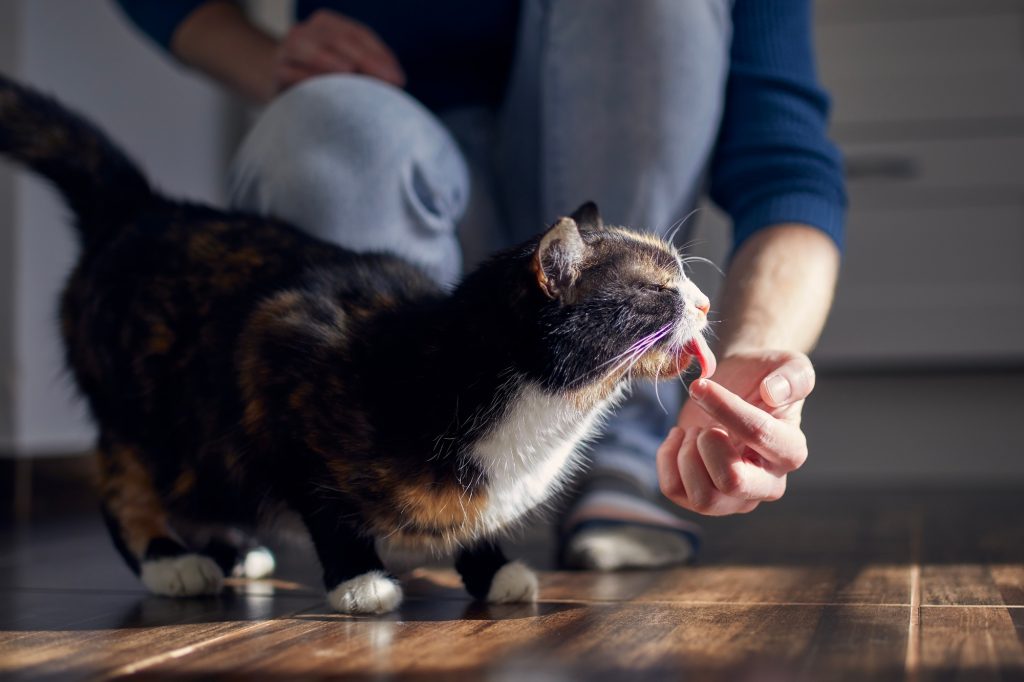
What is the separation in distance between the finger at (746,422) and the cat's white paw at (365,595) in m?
0.31

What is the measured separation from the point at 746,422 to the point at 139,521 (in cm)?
62

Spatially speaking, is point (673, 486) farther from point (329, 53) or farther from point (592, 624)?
point (329, 53)

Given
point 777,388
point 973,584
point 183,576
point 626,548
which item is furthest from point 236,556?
point 973,584

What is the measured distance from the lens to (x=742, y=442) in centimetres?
88

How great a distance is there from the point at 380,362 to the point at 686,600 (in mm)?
342

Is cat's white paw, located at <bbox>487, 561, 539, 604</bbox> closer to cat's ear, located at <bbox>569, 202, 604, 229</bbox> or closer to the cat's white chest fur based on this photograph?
the cat's white chest fur

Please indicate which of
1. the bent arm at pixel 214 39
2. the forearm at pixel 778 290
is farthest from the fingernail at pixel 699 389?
the bent arm at pixel 214 39

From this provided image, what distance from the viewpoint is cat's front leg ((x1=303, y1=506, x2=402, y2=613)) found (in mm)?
942

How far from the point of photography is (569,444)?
3.23 ft

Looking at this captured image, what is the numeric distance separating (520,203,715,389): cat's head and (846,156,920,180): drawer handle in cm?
158

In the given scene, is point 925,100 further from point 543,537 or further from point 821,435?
point 543,537

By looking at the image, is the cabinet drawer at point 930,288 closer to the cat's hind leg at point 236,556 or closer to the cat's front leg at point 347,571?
the cat's hind leg at point 236,556

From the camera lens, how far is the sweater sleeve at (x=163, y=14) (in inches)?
61.6

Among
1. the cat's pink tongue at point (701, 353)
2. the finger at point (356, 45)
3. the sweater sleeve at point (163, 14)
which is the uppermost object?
the sweater sleeve at point (163, 14)
